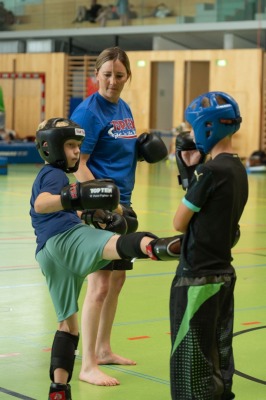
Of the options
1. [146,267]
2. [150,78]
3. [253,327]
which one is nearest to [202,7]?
[150,78]

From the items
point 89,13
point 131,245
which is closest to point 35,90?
point 89,13

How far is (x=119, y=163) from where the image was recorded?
16.7ft

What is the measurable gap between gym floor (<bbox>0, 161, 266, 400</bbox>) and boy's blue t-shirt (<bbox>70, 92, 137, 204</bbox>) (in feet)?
3.45

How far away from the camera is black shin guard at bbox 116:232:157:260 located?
3.83 metres

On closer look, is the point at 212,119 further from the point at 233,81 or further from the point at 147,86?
the point at 147,86

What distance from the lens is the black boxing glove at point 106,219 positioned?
4492 mm

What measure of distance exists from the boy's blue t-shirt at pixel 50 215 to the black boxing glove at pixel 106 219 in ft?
0.57

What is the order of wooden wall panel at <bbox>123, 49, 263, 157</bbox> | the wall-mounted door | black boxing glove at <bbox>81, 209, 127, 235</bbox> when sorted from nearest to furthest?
black boxing glove at <bbox>81, 209, 127, 235</bbox> < wooden wall panel at <bbox>123, 49, 263, 157</bbox> < the wall-mounted door

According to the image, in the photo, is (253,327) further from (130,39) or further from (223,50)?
(130,39)

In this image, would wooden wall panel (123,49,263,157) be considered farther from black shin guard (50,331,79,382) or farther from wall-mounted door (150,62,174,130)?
black shin guard (50,331,79,382)

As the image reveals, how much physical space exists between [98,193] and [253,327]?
2391 millimetres

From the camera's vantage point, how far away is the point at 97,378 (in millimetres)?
4656

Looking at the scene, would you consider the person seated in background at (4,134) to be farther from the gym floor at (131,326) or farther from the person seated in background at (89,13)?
the gym floor at (131,326)

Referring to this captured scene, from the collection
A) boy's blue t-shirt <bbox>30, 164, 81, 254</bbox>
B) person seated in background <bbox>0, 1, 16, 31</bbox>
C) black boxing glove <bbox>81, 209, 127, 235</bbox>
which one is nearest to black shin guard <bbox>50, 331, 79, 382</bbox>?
boy's blue t-shirt <bbox>30, 164, 81, 254</bbox>
